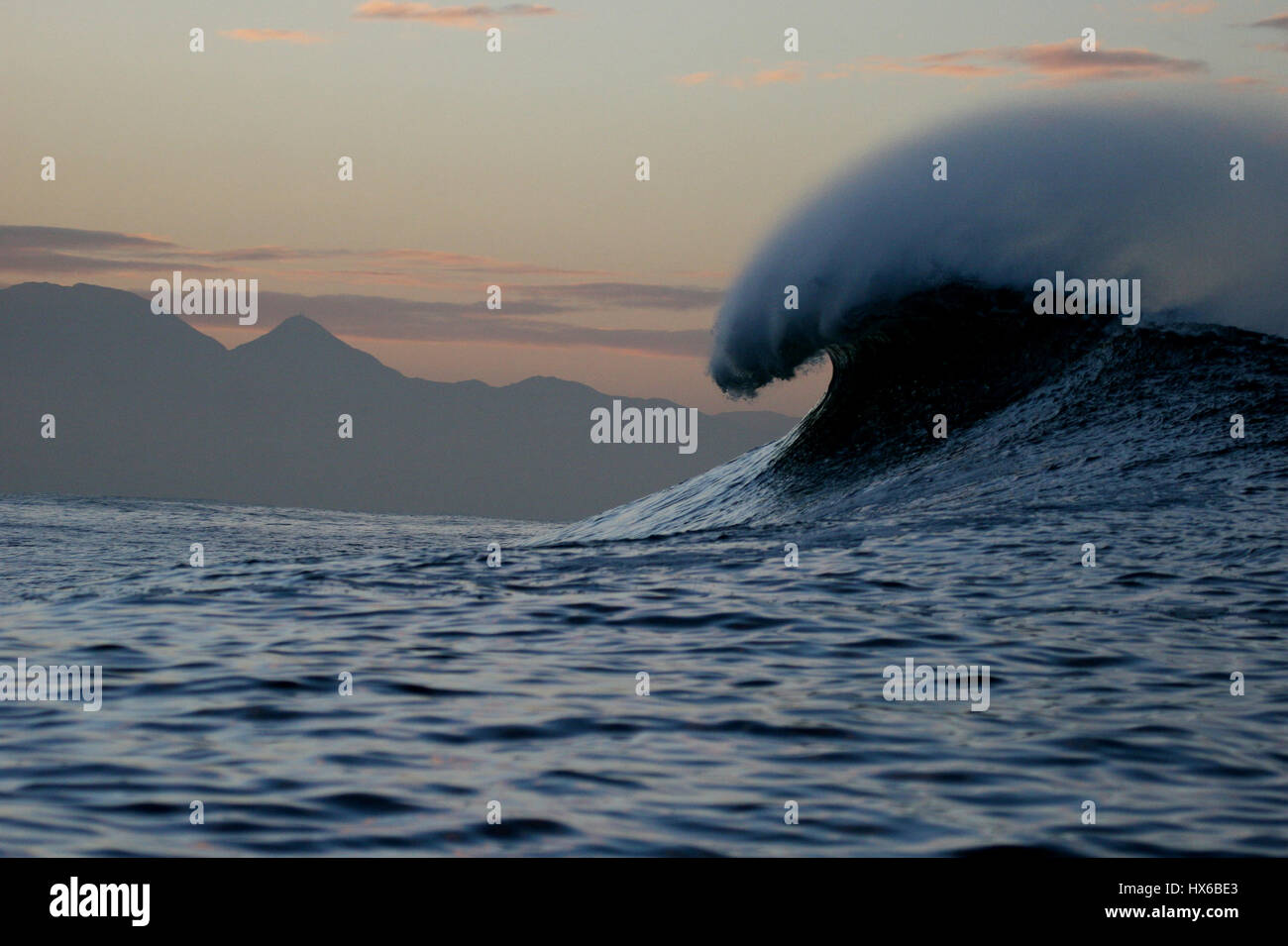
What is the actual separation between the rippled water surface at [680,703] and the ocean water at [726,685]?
0.07 ft

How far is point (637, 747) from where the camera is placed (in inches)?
222

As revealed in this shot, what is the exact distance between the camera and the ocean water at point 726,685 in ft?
15.8

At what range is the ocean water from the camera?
15.8 ft

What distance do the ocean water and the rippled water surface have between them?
0.02 meters

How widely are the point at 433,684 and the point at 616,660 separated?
98 centimetres

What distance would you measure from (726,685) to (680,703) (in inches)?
15.3

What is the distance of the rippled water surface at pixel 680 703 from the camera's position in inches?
188

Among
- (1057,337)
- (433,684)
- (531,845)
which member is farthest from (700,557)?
(1057,337)

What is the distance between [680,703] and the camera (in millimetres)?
6340

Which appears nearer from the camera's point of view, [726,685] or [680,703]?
[680,703]

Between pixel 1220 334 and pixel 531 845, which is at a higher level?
pixel 1220 334
